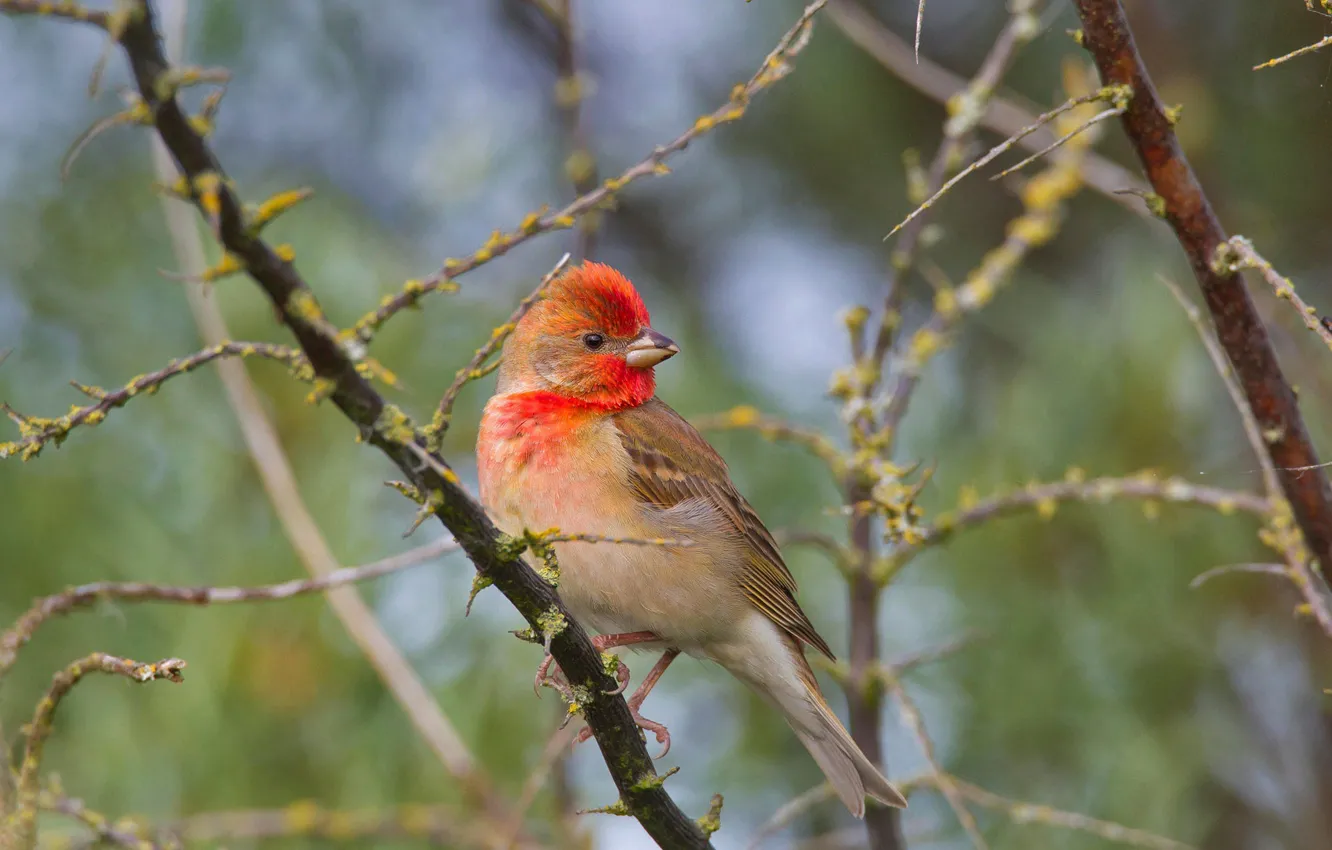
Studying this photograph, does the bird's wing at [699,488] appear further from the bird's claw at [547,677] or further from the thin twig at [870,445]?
the bird's claw at [547,677]

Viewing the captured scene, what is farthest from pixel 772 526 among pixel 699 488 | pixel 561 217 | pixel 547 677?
pixel 561 217

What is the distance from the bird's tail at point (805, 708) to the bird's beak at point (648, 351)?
0.85 m

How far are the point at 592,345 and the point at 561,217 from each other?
7.96ft

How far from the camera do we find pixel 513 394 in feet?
13.0

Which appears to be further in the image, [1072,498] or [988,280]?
[988,280]

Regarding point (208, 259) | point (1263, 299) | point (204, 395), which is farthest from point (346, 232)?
point (1263, 299)

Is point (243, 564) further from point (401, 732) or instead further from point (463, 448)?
point (463, 448)

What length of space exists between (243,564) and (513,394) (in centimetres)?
142

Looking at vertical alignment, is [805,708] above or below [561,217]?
above

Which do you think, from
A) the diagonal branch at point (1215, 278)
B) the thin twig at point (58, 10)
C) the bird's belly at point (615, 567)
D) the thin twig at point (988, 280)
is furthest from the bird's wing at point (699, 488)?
the thin twig at point (58, 10)

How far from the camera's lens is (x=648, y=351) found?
4188mm

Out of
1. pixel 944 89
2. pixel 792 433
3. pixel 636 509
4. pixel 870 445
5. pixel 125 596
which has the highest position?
pixel 944 89

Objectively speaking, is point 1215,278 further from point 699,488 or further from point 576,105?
point 576,105

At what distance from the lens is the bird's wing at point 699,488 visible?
4.01 metres
